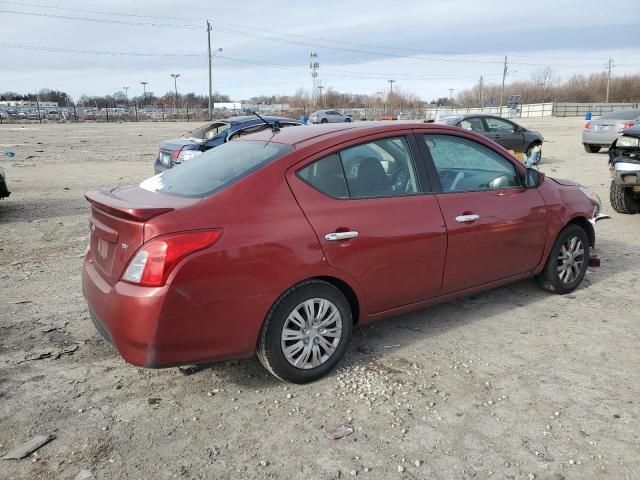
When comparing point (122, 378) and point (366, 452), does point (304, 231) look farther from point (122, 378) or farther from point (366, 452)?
point (122, 378)

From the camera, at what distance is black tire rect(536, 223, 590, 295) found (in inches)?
194

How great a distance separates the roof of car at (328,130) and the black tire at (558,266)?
1.61 m

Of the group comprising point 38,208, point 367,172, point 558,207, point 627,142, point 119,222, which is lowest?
point 38,208

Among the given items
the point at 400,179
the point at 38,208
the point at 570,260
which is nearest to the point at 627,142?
the point at 570,260

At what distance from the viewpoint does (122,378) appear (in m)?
3.60

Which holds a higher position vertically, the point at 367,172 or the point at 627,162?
the point at 367,172

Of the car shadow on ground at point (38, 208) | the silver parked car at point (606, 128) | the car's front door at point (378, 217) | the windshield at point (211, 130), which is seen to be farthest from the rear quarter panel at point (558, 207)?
the silver parked car at point (606, 128)

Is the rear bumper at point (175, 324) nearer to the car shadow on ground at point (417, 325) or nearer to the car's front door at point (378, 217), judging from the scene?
the car shadow on ground at point (417, 325)

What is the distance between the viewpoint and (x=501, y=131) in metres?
16.4

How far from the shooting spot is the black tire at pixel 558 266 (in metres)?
4.92

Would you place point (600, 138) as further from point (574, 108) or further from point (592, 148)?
point (574, 108)

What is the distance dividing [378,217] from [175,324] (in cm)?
150

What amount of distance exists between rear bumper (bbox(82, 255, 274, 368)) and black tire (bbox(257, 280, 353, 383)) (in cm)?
8

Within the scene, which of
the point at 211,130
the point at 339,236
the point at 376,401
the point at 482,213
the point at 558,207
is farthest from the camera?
the point at 211,130
